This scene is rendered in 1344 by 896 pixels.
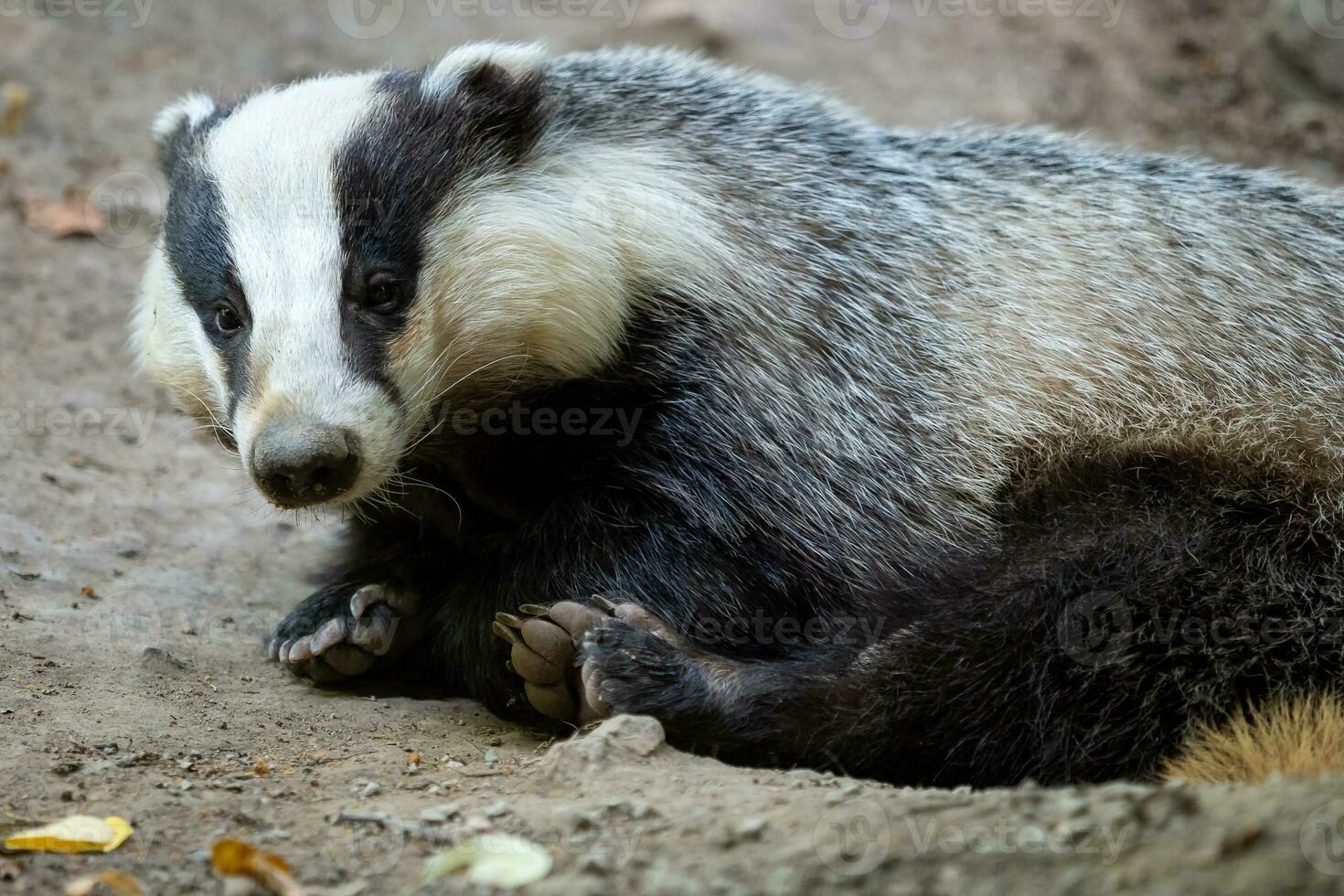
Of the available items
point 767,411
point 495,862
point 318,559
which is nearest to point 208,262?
point 767,411

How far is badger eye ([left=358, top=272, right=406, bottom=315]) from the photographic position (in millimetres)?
3213

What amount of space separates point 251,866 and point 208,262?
1.71m

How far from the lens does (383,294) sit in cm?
324

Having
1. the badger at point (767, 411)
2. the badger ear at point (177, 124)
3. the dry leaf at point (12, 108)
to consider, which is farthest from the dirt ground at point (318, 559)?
the badger ear at point (177, 124)

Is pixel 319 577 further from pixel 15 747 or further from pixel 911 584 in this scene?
pixel 911 584

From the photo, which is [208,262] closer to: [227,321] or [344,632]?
[227,321]

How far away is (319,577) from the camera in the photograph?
4184mm

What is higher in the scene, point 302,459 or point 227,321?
point 227,321

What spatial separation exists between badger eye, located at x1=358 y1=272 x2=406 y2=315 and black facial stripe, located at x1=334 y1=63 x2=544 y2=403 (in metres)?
0.02

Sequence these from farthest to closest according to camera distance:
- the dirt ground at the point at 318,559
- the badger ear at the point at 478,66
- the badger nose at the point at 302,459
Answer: the badger ear at the point at 478,66 < the badger nose at the point at 302,459 < the dirt ground at the point at 318,559

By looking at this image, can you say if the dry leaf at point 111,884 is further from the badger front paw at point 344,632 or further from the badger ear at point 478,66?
the badger ear at point 478,66

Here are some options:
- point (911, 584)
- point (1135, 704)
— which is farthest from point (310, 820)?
point (1135, 704)

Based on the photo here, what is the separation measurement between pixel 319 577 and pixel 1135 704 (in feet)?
8.33

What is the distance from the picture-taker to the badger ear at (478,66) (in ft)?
11.8
